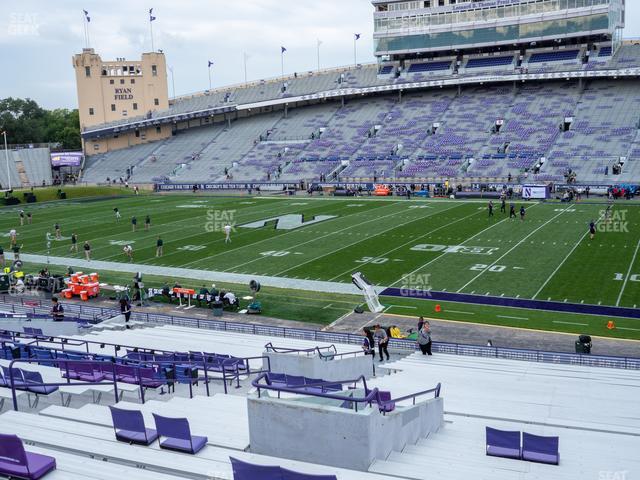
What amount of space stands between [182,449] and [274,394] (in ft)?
6.71

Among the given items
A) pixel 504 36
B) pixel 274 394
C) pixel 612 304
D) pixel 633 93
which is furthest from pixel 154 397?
pixel 504 36

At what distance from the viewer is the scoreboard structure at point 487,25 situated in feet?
227

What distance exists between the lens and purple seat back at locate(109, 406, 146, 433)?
7414 mm

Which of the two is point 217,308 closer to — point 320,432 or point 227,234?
point 227,234

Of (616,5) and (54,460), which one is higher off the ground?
(616,5)

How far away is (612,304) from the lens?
23250mm

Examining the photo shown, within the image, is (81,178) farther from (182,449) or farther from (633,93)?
(182,449)

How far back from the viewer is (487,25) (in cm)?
7450

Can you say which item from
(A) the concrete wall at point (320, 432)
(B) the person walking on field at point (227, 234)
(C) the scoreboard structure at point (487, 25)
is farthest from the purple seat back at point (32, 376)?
(C) the scoreboard structure at point (487, 25)

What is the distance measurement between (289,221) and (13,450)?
37.5m

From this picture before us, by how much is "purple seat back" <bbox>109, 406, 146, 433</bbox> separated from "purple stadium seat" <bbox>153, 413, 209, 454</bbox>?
226 mm

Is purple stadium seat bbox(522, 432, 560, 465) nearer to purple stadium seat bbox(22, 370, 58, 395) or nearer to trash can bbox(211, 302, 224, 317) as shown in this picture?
purple stadium seat bbox(22, 370, 58, 395)

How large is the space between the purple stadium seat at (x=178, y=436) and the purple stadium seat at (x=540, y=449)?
12.0 feet

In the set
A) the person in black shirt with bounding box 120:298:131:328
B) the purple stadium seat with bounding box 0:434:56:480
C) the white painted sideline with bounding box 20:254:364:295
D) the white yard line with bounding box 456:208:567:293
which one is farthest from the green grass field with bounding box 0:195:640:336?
the purple stadium seat with bounding box 0:434:56:480
